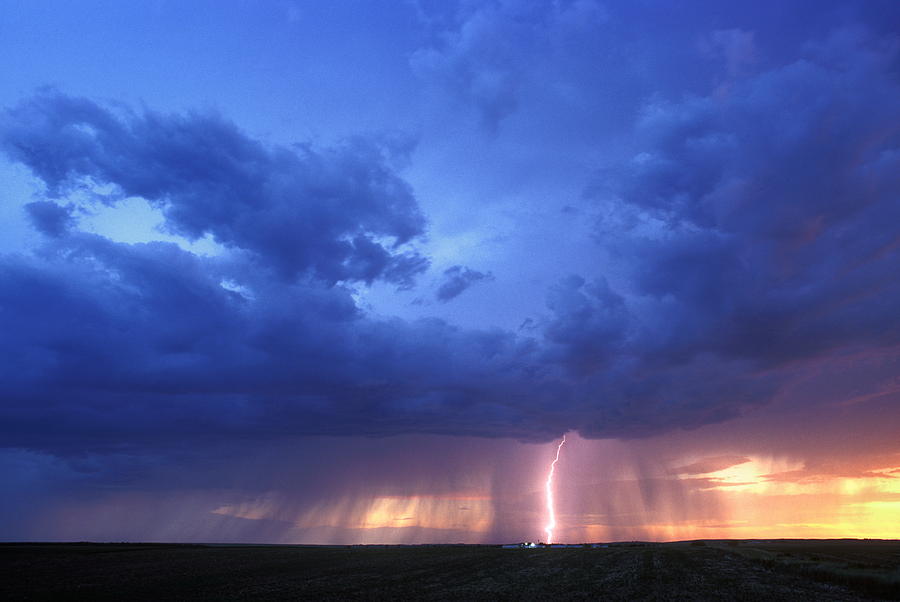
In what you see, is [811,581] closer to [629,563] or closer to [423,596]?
[629,563]

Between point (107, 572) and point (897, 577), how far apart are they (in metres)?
76.1

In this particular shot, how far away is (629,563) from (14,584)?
6354 centimetres

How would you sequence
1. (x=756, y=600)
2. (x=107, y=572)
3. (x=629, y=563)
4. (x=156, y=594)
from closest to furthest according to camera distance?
(x=756, y=600)
(x=156, y=594)
(x=107, y=572)
(x=629, y=563)

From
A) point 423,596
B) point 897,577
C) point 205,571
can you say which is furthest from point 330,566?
point 897,577

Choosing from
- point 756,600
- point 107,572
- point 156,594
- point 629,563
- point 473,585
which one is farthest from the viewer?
point 629,563

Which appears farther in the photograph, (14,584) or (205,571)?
(205,571)

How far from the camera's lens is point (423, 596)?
42969 mm

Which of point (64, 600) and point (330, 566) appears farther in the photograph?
point (330, 566)

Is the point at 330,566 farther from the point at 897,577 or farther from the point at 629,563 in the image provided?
the point at 897,577

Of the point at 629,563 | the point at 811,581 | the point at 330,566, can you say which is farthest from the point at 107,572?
the point at 811,581

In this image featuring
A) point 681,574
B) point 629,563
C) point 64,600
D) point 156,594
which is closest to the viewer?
point 64,600

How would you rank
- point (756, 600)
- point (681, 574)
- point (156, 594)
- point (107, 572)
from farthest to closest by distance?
point (107, 572), point (681, 574), point (156, 594), point (756, 600)

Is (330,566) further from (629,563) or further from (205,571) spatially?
(629,563)

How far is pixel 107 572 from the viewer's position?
6481 centimetres
